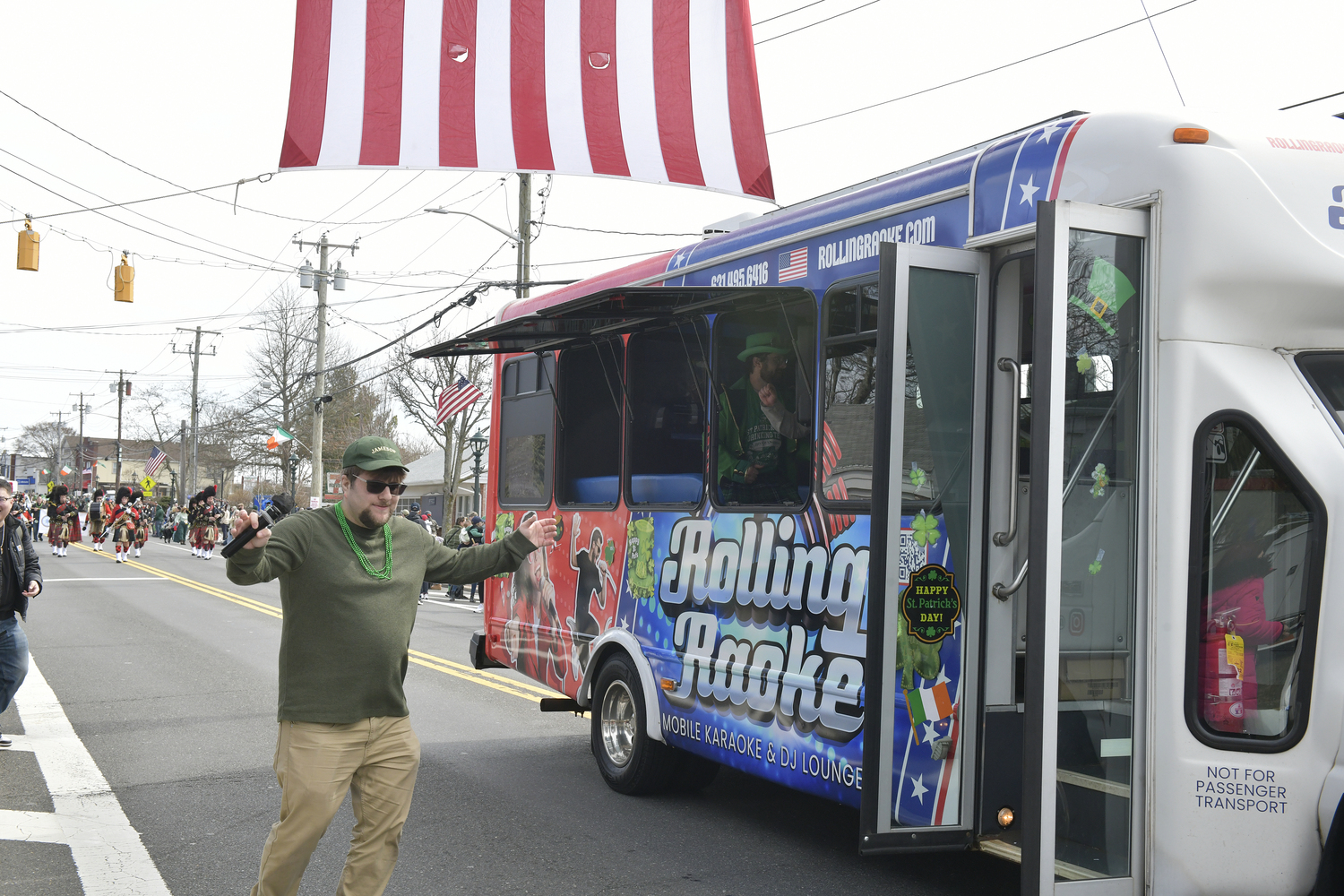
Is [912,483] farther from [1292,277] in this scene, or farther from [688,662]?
[688,662]

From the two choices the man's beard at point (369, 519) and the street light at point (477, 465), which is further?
the street light at point (477, 465)

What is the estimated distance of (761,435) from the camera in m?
6.19

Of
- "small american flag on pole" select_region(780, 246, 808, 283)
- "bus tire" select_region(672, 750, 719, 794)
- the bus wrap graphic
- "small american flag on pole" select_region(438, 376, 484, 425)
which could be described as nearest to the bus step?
"bus tire" select_region(672, 750, 719, 794)

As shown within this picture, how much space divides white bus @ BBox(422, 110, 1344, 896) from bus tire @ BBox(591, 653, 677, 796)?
620 millimetres

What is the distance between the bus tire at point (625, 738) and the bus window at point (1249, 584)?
354 centimetres

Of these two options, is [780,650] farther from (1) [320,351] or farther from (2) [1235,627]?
(1) [320,351]

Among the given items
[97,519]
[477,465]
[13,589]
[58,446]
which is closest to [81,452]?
[58,446]

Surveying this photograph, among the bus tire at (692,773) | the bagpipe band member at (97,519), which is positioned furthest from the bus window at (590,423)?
the bagpipe band member at (97,519)

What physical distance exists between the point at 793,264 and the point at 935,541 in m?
1.81

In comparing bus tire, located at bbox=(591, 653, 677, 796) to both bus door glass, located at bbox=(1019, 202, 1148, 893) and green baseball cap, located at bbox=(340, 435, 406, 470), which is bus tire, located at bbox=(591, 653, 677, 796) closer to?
green baseball cap, located at bbox=(340, 435, 406, 470)

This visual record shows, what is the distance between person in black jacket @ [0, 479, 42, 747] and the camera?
8.12m

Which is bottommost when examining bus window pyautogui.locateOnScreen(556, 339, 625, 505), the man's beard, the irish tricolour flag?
the irish tricolour flag

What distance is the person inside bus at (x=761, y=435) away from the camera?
5.92 metres

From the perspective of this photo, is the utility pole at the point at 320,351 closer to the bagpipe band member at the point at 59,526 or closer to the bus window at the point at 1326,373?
the bagpipe band member at the point at 59,526
